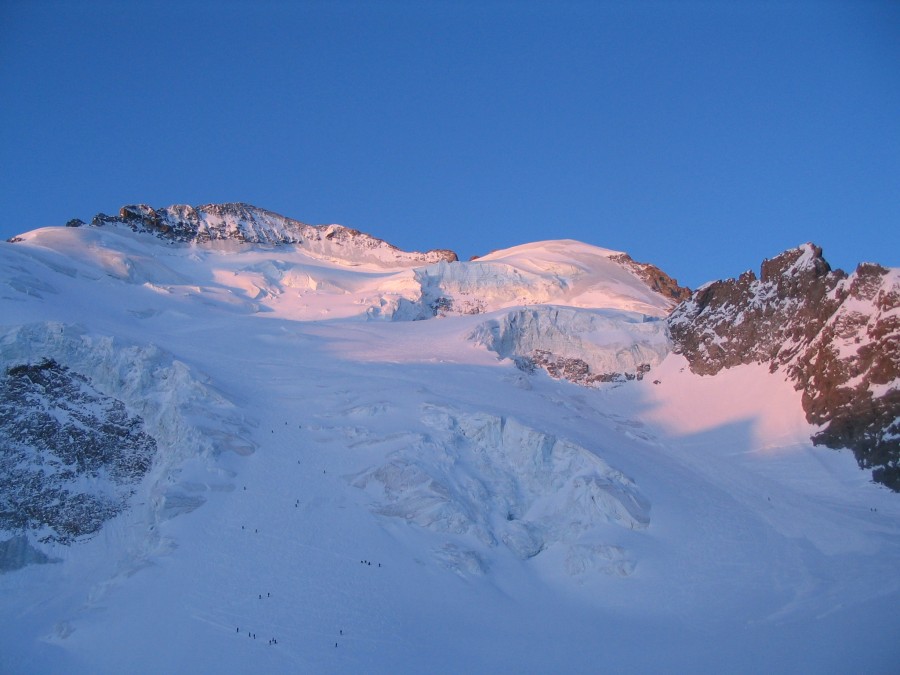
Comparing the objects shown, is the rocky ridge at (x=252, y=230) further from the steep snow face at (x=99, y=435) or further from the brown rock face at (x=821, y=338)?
the steep snow face at (x=99, y=435)

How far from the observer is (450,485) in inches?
1505

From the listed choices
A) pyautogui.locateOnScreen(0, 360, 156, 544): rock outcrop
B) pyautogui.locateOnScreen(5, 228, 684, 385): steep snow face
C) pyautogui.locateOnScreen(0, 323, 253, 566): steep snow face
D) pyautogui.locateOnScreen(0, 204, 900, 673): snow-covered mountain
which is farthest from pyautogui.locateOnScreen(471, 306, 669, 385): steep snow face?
pyautogui.locateOnScreen(0, 360, 156, 544): rock outcrop

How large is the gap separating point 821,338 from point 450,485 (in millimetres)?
26095

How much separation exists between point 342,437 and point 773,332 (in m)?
31.0

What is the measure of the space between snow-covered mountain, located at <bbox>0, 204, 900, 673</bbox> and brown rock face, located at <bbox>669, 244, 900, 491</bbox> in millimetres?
154

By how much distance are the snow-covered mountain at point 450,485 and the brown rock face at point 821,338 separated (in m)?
0.15

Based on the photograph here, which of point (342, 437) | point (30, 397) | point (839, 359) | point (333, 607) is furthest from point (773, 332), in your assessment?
point (30, 397)

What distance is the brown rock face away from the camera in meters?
45.0

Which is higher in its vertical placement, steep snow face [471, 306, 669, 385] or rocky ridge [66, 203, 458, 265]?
rocky ridge [66, 203, 458, 265]

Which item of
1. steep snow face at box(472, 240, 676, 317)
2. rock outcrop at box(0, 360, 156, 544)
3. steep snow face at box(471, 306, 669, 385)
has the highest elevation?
steep snow face at box(472, 240, 676, 317)

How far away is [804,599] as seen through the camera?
32969 mm

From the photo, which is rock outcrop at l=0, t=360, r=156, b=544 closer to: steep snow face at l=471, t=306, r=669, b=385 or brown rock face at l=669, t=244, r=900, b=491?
steep snow face at l=471, t=306, r=669, b=385

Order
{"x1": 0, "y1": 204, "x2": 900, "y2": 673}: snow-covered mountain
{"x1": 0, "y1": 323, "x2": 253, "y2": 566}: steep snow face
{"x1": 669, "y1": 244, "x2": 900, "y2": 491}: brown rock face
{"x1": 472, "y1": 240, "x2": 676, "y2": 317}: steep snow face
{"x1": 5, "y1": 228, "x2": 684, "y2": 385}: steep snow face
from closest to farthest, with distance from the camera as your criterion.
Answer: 1. {"x1": 0, "y1": 204, "x2": 900, "y2": 673}: snow-covered mountain
2. {"x1": 0, "y1": 323, "x2": 253, "y2": 566}: steep snow face
3. {"x1": 669, "y1": 244, "x2": 900, "y2": 491}: brown rock face
4. {"x1": 5, "y1": 228, "x2": 684, "y2": 385}: steep snow face
5. {"x1": 472, "y1": 240, "x2": 676, "y2": 317}: steep snow face

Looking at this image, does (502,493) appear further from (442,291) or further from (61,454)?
(442,291)
